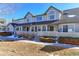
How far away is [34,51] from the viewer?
510cm

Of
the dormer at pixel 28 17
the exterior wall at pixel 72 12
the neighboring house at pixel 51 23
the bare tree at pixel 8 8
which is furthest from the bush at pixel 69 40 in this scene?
the bare tree at pixel 8 8

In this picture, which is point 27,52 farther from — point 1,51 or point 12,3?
point 12,3

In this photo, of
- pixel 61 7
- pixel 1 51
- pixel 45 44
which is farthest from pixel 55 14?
pixel 1 51

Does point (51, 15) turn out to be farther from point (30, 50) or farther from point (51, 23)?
point (30, 50)

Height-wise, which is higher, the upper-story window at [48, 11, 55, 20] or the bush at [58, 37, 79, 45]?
the upper-story window at [48, 11, 55, 20]

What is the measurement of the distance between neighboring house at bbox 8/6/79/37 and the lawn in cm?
22

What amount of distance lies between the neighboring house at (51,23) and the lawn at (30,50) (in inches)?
8.6

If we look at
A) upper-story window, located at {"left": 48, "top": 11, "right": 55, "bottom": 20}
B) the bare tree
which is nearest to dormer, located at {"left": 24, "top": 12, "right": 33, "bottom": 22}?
the bare tree

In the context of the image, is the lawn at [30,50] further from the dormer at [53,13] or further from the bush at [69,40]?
the dormer at [53,13]

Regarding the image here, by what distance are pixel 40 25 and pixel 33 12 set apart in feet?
0.78

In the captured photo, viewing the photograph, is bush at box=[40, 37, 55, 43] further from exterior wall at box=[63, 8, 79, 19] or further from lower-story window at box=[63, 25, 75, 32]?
exterior wall at box=[63, 8, 79, 19]

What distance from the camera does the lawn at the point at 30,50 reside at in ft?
16.6

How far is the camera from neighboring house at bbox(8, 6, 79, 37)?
16.6ft

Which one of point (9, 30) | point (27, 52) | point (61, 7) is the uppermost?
point (61, 7)
